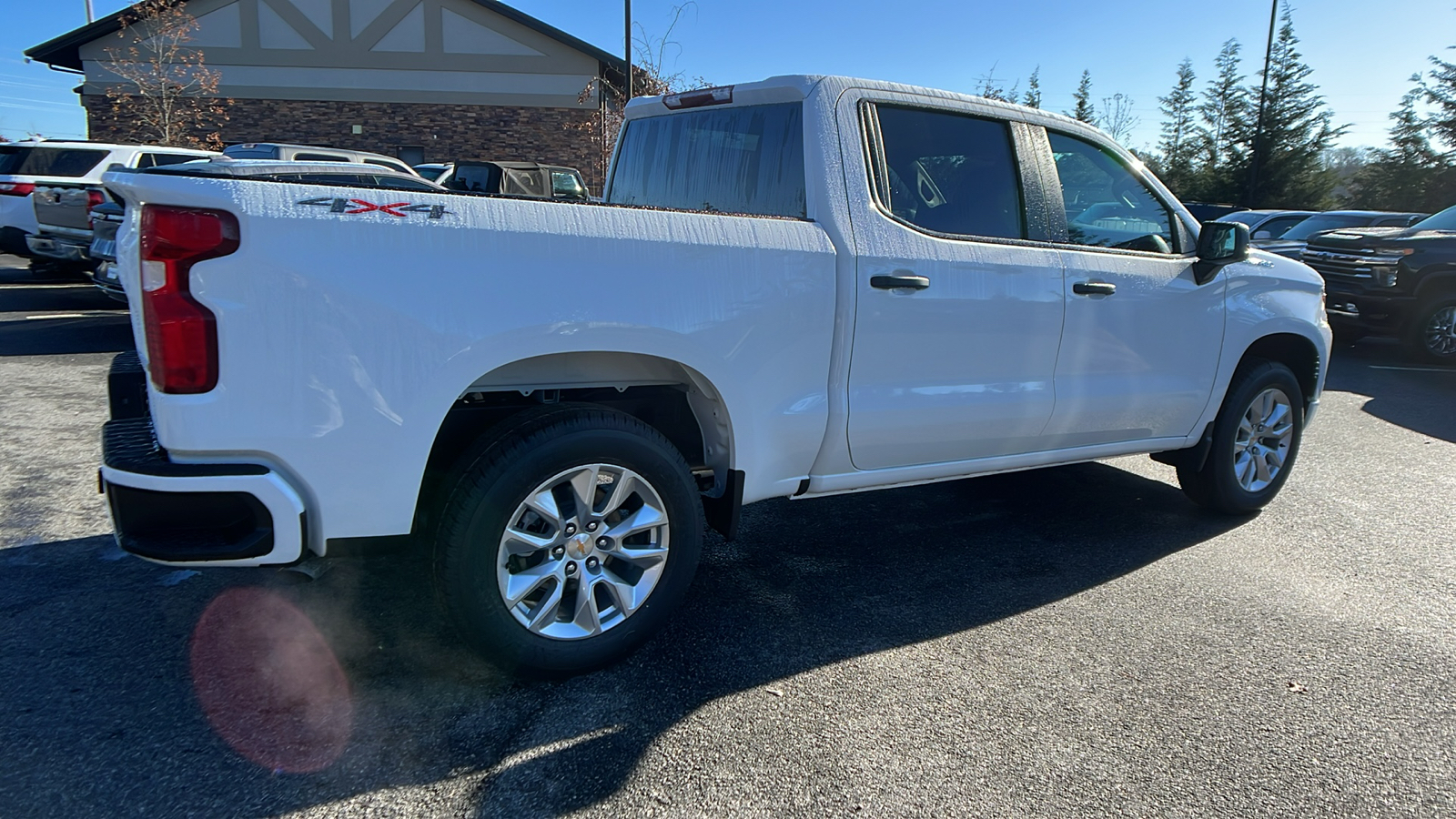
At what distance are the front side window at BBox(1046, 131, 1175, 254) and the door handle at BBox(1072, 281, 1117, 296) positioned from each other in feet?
0.73

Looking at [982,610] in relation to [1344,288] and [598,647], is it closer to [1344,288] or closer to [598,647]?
[598,647]

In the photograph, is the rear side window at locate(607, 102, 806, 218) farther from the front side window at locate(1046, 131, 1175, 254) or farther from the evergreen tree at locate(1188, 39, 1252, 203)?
the evergreen tree at locate(1188, 39, 1252, 203)

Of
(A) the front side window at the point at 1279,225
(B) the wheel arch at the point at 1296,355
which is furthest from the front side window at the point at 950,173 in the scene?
(A) the front side window at the point at 1279,225

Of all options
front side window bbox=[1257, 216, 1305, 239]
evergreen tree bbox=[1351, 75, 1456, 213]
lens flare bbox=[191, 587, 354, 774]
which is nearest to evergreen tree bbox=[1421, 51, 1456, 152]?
evergreen tree bbox=[1351, 75, 1456, 213]

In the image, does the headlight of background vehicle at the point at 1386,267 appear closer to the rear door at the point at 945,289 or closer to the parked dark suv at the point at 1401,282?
the parked dark suv at the point at 1401,282

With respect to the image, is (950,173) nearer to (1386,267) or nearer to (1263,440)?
(1263,440)

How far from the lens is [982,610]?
12.5 feet

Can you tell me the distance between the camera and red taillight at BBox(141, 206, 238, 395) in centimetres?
235

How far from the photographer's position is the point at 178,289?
2373 millimetres

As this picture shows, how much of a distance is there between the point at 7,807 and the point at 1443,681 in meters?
4.54

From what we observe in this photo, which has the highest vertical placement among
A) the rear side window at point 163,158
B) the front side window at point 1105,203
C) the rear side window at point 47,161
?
the rear side window at point 163,158

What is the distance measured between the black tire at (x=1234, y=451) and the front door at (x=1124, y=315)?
301 millimetres

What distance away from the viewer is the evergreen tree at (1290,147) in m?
31.3

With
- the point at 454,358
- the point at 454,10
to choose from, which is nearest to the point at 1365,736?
the point at 454,358
